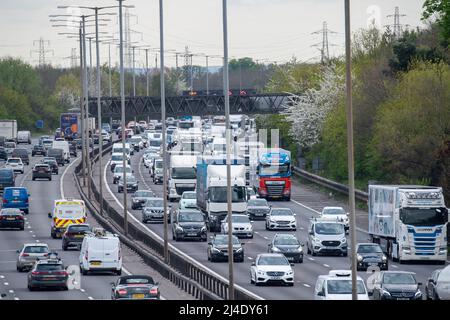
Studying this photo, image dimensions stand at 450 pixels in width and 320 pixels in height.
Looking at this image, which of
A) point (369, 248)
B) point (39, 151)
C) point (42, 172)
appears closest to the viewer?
point (369, 248)

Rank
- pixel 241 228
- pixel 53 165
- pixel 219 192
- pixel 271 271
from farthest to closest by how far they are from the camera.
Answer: pixel 53 165 → pixel 219 192 → pixel 241 228 → pixel 271 271

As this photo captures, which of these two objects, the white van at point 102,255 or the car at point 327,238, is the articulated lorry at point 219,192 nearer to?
the car at point 327,238

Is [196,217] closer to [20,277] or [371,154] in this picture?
[20,277]

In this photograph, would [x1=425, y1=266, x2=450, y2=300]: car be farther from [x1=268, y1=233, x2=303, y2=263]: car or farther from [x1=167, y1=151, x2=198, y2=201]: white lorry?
[x1=167, y1=151, x2=198, y2=201]: white lorry

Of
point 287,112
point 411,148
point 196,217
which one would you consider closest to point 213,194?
point 196,217

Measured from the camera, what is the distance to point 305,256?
65438 millimetres

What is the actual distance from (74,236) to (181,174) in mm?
30320

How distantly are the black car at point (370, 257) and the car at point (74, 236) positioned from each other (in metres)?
15.0

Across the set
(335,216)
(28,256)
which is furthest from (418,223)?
(28,256)

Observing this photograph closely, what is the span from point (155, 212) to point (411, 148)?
1651 cm

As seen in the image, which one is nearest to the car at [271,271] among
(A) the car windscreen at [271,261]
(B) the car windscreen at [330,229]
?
(A) the car windscreen at [271,261]

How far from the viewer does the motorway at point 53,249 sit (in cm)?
4853

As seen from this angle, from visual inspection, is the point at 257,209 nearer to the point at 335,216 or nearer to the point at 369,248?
the point at 335,216

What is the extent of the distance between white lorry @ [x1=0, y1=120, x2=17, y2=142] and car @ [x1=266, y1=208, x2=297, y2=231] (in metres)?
100
